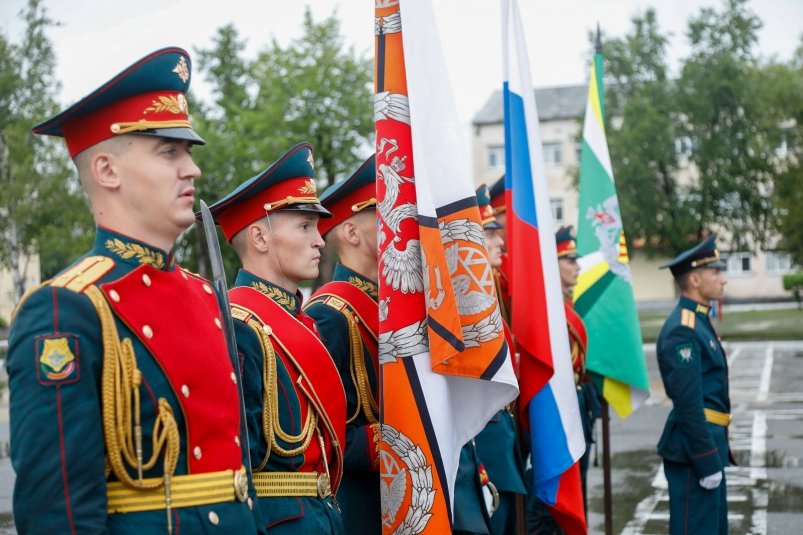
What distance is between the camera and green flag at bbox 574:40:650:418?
7293mm

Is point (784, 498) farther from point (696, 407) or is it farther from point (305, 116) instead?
point (305, 116)

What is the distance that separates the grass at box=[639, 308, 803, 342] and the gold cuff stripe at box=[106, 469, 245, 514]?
22.0 meters

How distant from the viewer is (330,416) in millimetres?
3484

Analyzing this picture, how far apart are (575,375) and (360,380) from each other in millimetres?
3729

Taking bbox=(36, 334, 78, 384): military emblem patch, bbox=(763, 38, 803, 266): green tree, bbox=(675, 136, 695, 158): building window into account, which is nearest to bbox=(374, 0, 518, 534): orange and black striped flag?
bbox=(36, 334, 78, 384): military emblem patch

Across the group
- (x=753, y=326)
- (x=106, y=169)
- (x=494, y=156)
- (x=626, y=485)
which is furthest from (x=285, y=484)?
(x=494, y=156)

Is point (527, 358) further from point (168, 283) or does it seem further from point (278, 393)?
point (168, 283)

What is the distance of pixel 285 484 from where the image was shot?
3.25 metres

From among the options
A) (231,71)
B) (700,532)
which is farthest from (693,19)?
(700,532)

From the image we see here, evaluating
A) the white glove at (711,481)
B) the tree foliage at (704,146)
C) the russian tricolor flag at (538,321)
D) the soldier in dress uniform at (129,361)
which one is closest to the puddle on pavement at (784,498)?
the white glove at (711,481)

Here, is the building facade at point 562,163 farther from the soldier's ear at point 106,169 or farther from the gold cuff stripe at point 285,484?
the soldier's ear at point 106,169

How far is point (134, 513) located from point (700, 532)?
14.6 feet

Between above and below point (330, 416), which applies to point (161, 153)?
above

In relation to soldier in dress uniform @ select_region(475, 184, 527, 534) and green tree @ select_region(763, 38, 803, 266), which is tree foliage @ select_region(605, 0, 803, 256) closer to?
green tree @ select_region(763, 38, 803, 266)
